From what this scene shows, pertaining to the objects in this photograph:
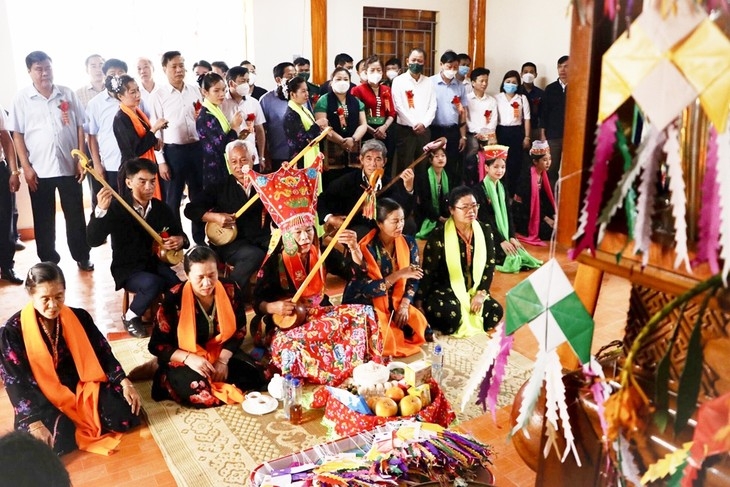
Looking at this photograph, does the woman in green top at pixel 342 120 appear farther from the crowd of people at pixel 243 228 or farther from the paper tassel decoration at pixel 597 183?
the paper tassel decoration at pixel 597 183

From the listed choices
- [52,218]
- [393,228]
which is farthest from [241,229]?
[52,218]

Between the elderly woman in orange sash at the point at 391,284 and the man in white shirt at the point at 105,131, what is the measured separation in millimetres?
2458

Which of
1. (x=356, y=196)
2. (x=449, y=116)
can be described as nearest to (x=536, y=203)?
(x=449, y=116)

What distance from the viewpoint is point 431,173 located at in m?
5.73

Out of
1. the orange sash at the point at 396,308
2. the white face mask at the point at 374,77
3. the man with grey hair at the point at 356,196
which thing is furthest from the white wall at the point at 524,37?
the orange sash at the point at 396,308

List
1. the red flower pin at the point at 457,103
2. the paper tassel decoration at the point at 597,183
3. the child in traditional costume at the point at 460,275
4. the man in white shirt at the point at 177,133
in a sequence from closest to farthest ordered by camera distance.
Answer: the paper tassel decoration at the point at 597,183 < the child in traditional costume at the point at 460,275 < the man in white shirt at the point at 177,133 < the red flower pin at the point at 457,103

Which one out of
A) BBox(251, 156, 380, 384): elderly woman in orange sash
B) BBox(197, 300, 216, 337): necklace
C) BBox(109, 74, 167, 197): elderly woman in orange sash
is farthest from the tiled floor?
BBox(109, 74, 167, 197): elderly woman in orange sash

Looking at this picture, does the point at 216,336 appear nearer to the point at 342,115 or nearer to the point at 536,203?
the point at 342,115

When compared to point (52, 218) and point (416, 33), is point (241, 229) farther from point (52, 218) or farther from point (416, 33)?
point (416, 33)

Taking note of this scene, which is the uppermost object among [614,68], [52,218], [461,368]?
[614,68]

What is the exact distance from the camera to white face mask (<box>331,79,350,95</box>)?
5730 mm

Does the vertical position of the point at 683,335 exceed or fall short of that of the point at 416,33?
it falls short

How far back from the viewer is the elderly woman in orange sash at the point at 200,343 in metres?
3.03

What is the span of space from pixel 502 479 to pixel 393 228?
1630 mm
